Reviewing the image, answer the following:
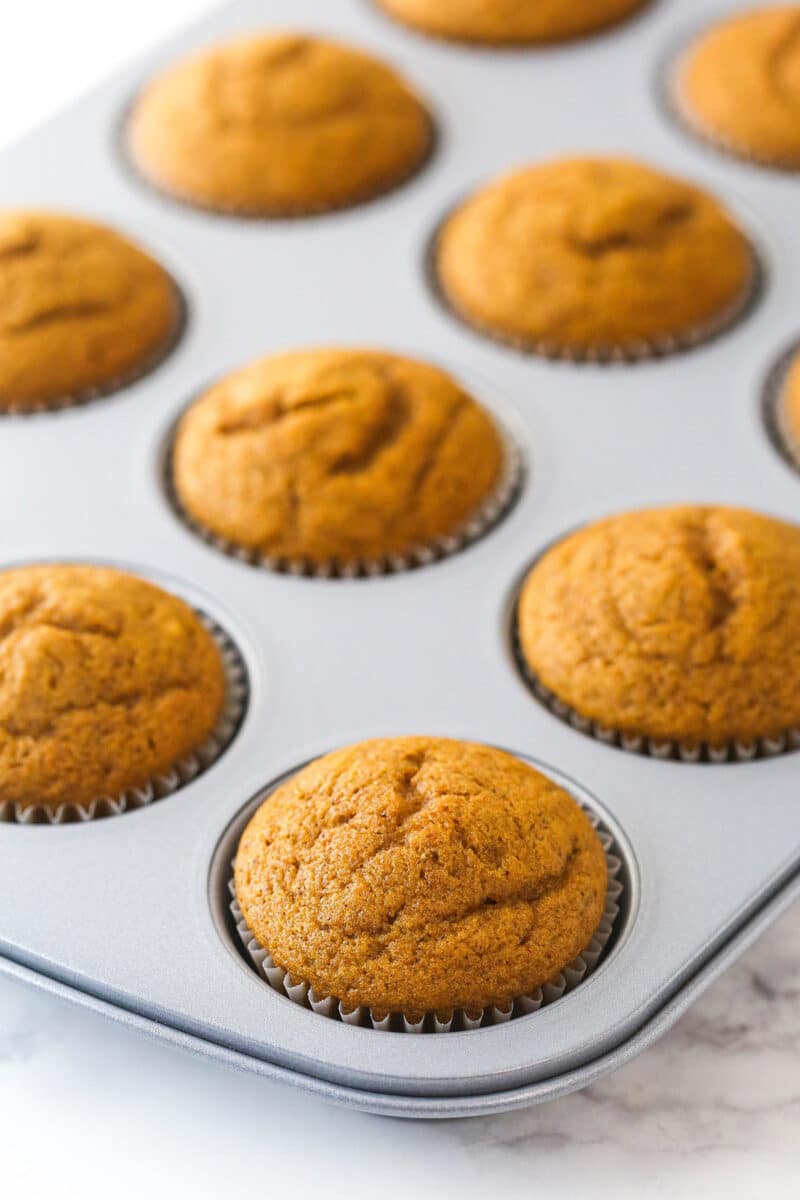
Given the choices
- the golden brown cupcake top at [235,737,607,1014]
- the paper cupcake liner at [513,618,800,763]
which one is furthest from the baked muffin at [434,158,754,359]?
the golden brown cupcake top at [235,737,607,1014]

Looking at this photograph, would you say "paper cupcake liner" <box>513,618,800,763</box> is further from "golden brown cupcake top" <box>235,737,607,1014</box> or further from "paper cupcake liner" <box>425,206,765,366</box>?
"paper cupcake liner" <box>425,206,765,366</box>

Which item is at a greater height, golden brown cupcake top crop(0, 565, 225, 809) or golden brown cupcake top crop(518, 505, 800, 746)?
golden brown cupcake top crop(0, 565, 225, 809)

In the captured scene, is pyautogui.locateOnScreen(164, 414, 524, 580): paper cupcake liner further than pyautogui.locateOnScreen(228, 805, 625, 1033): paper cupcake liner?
Yes

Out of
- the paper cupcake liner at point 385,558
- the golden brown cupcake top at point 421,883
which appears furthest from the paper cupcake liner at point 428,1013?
the paper cupcake liner at point 385,558

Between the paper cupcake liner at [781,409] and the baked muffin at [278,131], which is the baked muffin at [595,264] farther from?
the baked muffin at [278,131]

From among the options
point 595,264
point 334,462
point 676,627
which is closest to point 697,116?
point 595,264

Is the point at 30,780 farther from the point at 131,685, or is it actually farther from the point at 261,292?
the point at 261,292
